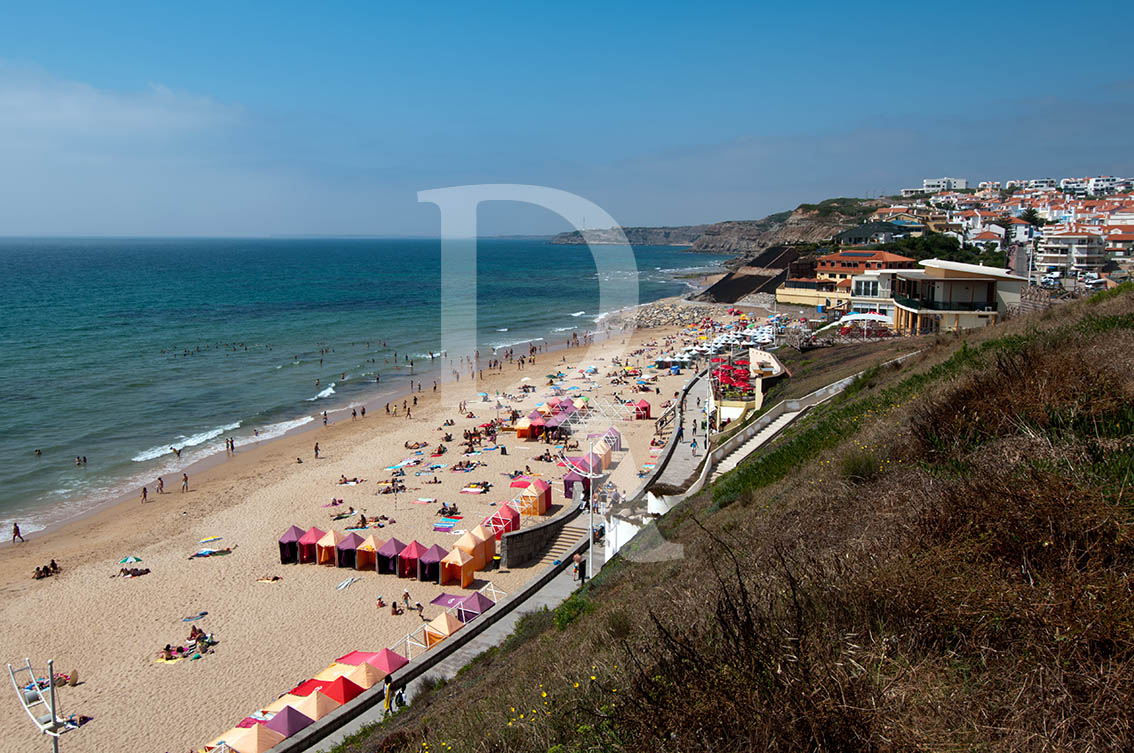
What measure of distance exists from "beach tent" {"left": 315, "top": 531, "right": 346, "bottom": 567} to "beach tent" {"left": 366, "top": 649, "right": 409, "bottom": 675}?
20.5ft

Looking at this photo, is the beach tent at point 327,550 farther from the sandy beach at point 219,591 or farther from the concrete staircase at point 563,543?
the concrete staircase at point 563,543

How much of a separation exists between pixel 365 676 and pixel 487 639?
2.13 m

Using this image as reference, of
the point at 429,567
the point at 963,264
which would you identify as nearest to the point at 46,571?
the point at 429,567

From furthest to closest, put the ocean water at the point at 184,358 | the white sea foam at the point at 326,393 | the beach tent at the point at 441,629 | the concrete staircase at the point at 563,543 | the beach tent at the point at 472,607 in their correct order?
the white sea foam at the point at 326,393, the ocean water at the point at 184,358, the concrete staircase at the point at 563,543, the beach tent at the point at 472,607, the beach tent at the point at 441,629

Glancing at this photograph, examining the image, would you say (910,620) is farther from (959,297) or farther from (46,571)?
(959,297)

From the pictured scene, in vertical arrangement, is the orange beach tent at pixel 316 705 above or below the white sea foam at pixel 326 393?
below

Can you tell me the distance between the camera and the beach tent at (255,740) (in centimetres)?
1042

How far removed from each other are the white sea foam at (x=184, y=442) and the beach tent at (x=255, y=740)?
20.1 metres

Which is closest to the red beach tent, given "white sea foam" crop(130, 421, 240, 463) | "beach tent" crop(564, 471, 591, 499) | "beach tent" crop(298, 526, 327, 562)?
"beach tent" crop(298, 526, 327, 562)

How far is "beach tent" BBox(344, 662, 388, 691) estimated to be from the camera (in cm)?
1183

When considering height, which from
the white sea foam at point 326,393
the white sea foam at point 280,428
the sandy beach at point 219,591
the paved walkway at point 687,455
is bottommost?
the sandy beach at point 219,591

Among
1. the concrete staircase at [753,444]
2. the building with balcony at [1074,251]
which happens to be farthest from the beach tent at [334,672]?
the building with balcony at [1074,251]

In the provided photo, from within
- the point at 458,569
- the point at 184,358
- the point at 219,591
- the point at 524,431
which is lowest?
the point at 219,591

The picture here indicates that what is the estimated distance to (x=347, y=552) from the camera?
707 inches
